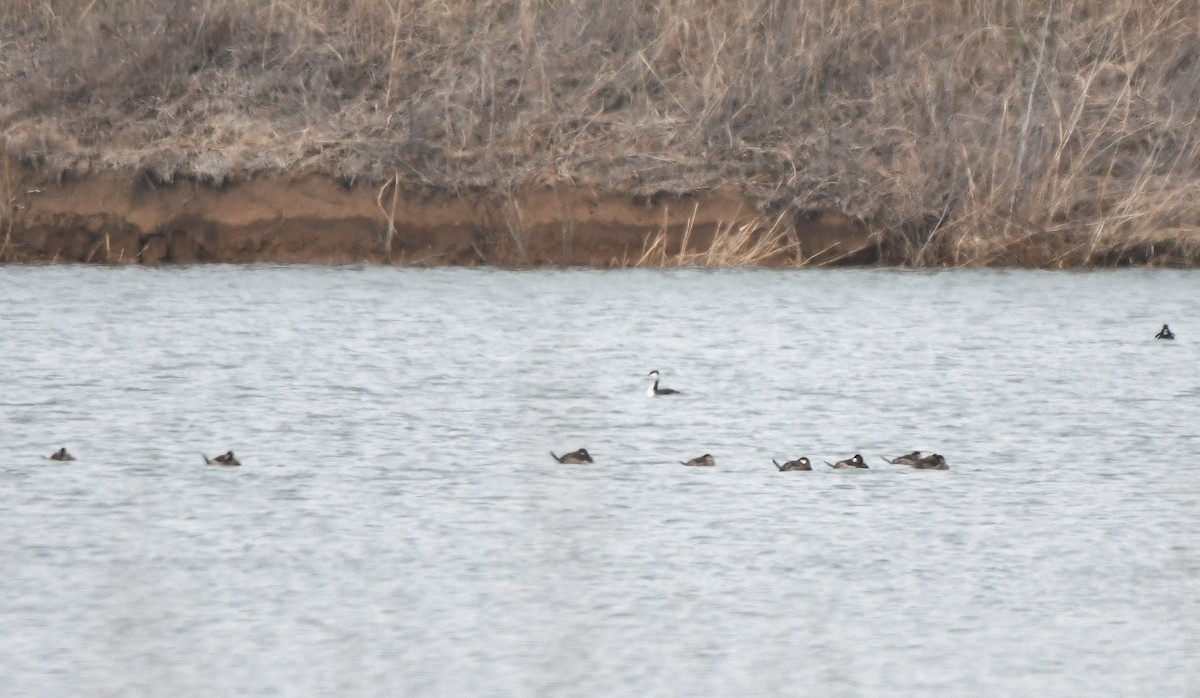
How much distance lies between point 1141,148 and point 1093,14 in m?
3.32

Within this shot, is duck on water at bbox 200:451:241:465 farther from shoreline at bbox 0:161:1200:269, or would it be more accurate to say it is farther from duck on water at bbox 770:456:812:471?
shoreline at bbox 0:161:1200:269

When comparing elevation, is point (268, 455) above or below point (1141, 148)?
below

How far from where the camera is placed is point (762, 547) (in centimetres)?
1041

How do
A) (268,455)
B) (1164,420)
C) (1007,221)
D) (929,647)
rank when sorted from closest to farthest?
(929,647)
(268,455)
(1164,420)
(1007,221)

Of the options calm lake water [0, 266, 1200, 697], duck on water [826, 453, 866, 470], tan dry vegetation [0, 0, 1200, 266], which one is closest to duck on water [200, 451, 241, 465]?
calm lake water [0, 266, 1200, 697]

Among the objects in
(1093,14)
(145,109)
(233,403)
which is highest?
(1093,14)

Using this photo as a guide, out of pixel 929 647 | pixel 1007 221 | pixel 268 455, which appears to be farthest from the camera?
pixel 1007 221

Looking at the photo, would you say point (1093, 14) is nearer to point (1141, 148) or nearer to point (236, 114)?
point (1141, 148)

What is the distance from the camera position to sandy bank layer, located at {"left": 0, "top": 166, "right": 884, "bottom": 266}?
2466cm

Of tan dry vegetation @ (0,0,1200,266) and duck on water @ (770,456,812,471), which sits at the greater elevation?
tan dry vegetation @ (0,0,1200,266)

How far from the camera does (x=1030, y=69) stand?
2661cm

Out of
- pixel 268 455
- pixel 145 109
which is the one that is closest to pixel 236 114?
pixel 145 109

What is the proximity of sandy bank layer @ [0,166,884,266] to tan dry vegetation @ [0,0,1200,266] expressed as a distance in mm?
121

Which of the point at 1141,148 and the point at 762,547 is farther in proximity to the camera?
the point at 1141,148
